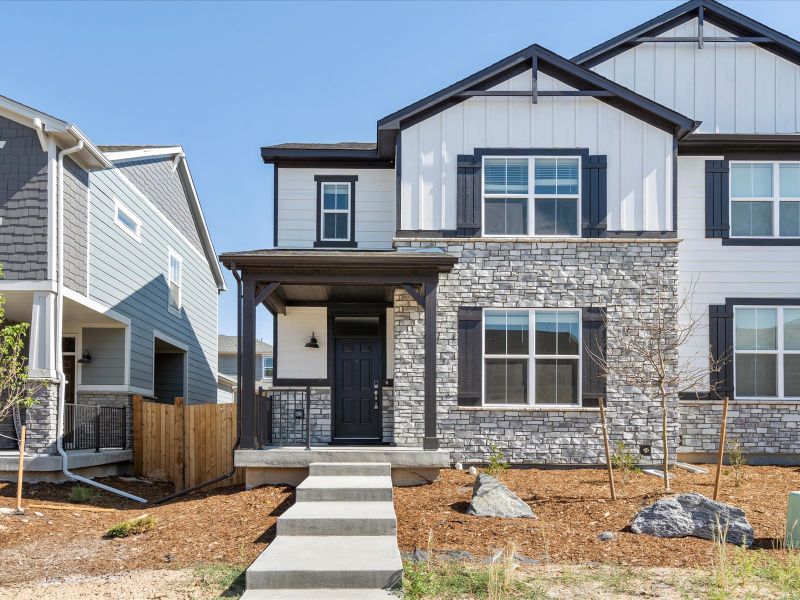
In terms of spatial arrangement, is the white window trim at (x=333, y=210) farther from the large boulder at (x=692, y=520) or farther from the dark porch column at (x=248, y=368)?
the large boulder at (x=692, y=520)

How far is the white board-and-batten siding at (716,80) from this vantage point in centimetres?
1493

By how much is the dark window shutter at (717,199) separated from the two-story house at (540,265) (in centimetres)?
3

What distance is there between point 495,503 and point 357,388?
5417mm

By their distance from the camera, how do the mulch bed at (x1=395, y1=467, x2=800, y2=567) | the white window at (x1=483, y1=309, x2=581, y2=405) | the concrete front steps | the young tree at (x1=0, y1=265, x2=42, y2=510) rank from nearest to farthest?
the concrete front steps
the mulch bed at (x1=395, y1=467, x2=800, y2=567)
the young tree at (x1=0, y1=265, x2=42, y2=510)
the white window at (x1=483, y1=309, x2=581, y2=405)

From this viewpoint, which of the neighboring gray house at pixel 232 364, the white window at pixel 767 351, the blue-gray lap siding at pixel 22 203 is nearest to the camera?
the blue-gray lap siding at pixel 22 203

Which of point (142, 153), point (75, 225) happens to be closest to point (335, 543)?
point (75, 225)

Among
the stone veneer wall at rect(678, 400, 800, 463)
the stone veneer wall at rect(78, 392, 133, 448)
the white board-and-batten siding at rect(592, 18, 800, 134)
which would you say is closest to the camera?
the stone veneer wall at rect(678, 400, 800, 463)

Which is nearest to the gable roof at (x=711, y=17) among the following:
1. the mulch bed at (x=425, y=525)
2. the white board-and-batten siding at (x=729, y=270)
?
the white board-and-batten siding at (x=729, y=270)

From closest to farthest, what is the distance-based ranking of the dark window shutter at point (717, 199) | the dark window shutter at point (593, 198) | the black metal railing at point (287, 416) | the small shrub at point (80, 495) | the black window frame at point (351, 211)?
the small shrub at point (80, 495) < the black metal railing at point (287, 416) < the dark window shutter at point (593, 198) < the dark window shutter at point (717, 199) < the black window frame at point (351, 211)

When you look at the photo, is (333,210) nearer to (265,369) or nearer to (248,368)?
(248,368)

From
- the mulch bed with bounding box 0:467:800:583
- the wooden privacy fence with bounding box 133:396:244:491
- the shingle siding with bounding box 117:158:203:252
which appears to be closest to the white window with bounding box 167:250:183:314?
the shingle siding with bounding box 117:158:203:252

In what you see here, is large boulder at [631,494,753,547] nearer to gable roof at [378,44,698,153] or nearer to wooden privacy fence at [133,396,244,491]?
wooden privacy fence at [133,396,244,491]

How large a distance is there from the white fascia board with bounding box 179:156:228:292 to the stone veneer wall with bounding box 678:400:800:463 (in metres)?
13.8

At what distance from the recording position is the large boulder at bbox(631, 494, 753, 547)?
8.36 metres
